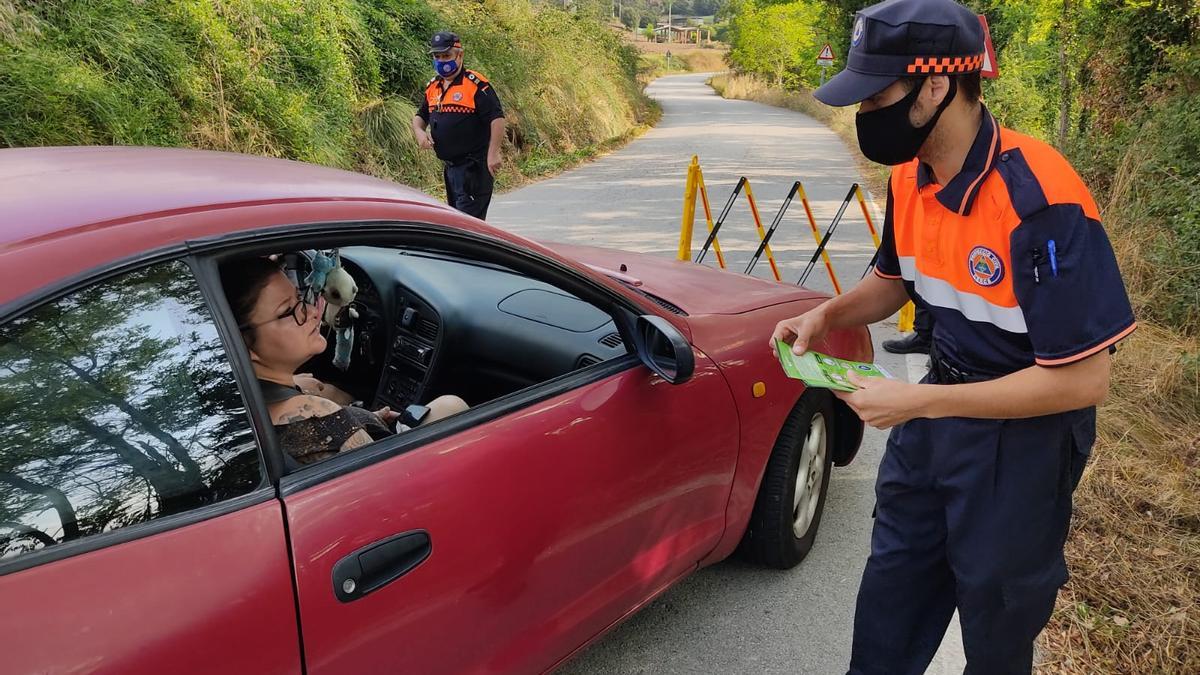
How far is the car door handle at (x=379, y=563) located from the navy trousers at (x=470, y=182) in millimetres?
5756

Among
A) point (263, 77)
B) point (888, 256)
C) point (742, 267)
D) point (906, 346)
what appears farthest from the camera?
point (263, 77)

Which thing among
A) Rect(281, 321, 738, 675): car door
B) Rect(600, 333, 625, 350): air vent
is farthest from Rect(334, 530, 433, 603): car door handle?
Rect(600, 333, 625, 350): air vent

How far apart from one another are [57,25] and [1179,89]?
10288 mm

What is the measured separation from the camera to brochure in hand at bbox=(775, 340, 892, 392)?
198 centimetres

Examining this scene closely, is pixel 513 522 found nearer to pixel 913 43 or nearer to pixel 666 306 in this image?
pixel 666 306

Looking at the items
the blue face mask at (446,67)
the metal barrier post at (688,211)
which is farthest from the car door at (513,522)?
the blue face mask at (446,67)

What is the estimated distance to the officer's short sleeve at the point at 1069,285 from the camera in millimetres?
1643

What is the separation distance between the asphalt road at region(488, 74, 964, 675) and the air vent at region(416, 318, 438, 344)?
1.19 m

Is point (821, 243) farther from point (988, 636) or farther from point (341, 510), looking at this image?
point (341, 510)

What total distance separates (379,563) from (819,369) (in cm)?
111

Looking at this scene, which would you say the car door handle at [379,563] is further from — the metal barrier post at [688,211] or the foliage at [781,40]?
the foliage at [781,40]

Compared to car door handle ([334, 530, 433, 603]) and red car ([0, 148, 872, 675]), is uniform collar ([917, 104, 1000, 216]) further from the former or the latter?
car door handle ([334, 530, 433, 603])

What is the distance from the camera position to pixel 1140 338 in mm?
5461

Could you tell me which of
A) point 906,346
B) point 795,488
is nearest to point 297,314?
point 795,488
